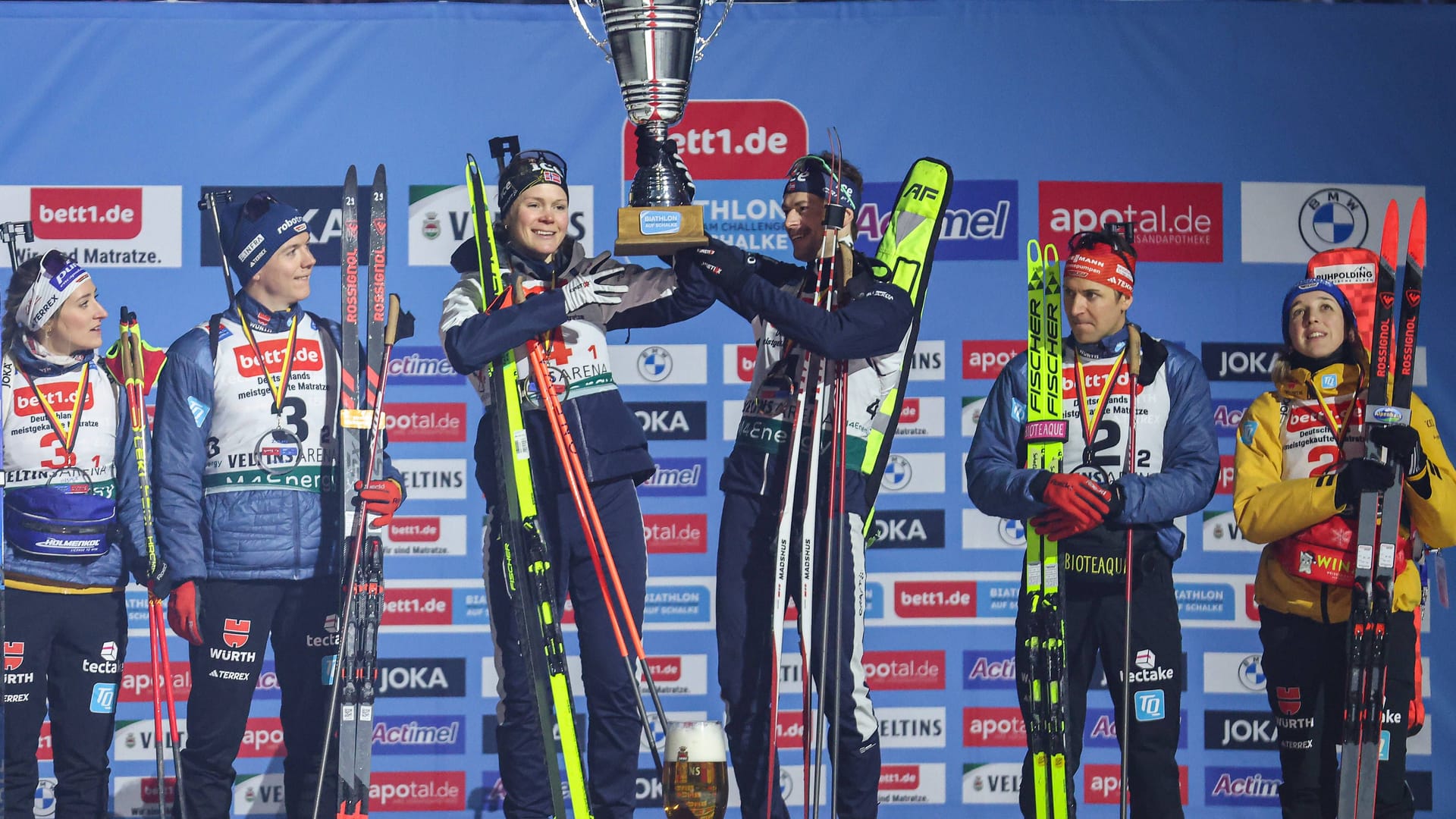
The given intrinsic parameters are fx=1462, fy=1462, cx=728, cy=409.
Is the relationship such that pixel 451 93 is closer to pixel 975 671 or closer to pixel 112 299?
pixel 112 299

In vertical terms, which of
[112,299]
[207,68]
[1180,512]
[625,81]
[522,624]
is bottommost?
[522,624]

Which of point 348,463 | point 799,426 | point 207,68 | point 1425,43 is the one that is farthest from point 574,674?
point 1425,43

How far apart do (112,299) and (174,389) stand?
59 centimetres

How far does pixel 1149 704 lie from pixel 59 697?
9.03ft

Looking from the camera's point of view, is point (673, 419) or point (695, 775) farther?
point (673, 419)

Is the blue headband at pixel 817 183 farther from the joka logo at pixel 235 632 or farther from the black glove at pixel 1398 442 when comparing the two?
the joka logo at pixel 235 632

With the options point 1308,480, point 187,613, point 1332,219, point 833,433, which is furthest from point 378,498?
point 1332,219

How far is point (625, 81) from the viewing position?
3186mm

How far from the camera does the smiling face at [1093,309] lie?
11.4 feet

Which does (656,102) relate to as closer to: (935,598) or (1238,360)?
(935,598)

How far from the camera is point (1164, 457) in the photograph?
3.47 meters

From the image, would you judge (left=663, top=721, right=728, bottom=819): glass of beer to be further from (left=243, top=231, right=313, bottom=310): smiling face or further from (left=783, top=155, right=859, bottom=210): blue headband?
(left=243, top=231, right=313, bottom=310): smiling face

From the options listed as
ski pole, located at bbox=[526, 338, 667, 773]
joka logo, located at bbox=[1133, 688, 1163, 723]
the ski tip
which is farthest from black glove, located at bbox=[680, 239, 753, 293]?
the ski tip

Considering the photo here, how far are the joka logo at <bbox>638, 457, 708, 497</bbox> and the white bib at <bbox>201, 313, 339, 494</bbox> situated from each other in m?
0.92
